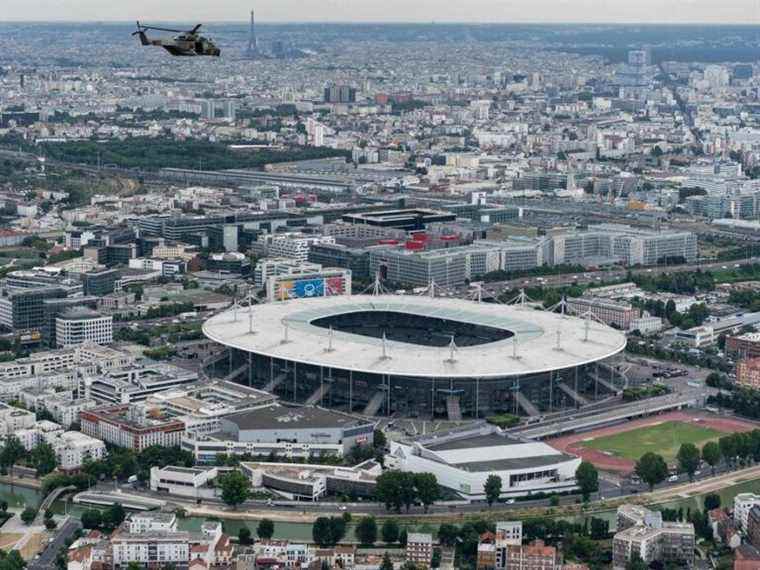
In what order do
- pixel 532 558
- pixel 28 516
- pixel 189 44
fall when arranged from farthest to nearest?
pixel 28 516
pixel 532 558
pixel 189 44

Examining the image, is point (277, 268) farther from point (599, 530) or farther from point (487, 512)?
point (599, 530)

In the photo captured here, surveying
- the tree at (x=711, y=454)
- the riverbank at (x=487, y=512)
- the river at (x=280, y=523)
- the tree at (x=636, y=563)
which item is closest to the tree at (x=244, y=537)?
the river at (x=280, y=523)

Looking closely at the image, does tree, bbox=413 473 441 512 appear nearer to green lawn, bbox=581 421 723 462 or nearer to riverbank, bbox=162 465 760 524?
riverbank, bbox=162 465 760 524

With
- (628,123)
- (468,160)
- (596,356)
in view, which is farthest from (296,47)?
(596,356)

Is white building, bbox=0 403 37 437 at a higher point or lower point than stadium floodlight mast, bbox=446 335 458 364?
lower

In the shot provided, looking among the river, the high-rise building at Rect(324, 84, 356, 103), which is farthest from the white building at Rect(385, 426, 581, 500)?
the high-rise building at Rect(324, 84, 356, 103)

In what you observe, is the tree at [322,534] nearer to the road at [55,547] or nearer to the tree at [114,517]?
the tree at [114,517]

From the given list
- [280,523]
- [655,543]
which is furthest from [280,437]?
[655,543]
